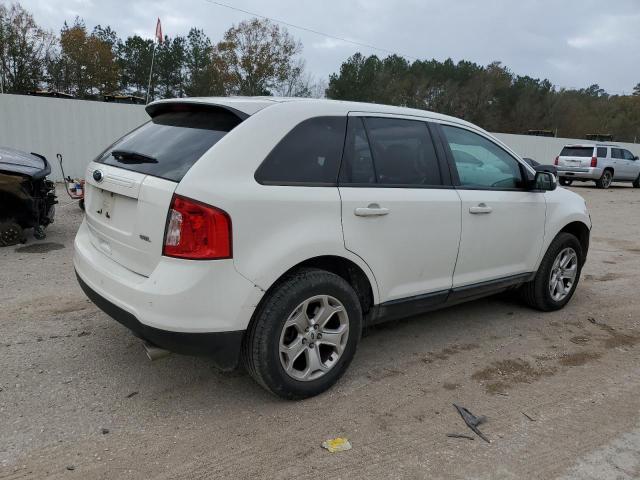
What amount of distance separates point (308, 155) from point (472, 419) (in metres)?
1.84

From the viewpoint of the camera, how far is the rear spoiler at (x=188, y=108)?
116 inches

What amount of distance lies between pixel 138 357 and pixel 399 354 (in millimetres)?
1894

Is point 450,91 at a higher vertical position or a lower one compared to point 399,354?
higher

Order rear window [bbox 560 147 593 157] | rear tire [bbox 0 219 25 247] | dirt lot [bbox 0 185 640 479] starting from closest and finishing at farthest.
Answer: dirt lot [bbox 0 185 640 479]
rear tire [bbox 0 219 25 247]
rear window [bbox 560 147 593 157]

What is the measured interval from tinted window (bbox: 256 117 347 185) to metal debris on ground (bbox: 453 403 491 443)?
5.22 feet

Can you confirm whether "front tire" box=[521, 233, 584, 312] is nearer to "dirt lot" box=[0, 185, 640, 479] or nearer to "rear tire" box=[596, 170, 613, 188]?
"dirt lot" box=[0, 185, 640, 479]

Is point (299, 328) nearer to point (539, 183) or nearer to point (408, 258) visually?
point (408, 258)

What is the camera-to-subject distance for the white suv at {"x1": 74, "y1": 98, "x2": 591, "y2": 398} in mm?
2650

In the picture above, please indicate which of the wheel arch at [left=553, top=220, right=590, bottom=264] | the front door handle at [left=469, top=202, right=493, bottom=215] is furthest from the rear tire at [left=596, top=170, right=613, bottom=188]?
the front door handle at [left=469, top=202, right=493, bottom=215]

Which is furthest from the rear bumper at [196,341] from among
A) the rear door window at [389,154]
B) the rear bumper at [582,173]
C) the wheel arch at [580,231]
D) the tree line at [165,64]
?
the tree line at [165,64]

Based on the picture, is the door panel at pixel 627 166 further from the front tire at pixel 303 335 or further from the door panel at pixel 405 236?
the front tire at pixel 303 335

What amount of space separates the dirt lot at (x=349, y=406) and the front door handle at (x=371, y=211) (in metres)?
1.13

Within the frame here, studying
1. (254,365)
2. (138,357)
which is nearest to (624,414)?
(254,365)

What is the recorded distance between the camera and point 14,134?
42.7 feet
